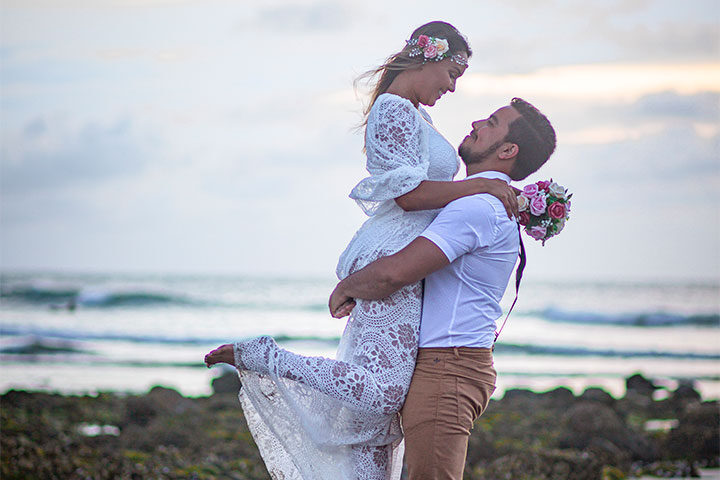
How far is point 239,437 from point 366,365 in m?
5.84

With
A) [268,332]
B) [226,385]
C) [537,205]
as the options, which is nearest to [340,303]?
[537,205]

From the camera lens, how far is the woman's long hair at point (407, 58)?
4.00 m

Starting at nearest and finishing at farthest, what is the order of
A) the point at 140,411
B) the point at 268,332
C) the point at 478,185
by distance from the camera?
the point at 478,185
the point at 140,411
the point at 268,332

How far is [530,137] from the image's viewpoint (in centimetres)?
371

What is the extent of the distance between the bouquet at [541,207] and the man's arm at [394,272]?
1.81 ft

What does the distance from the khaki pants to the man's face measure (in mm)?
877

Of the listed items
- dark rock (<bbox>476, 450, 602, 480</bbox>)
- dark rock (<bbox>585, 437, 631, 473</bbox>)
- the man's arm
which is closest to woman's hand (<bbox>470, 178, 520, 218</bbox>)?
the man's arm

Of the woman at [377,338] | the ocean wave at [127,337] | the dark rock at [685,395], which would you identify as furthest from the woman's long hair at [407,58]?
the ocean wave at [127,337]

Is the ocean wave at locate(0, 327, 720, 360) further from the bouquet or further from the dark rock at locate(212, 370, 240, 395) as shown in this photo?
the bouquet

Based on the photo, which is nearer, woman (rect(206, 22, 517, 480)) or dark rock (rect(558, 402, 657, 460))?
woman (rect(206, 22, 517, 480))

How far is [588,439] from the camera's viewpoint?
867 cm

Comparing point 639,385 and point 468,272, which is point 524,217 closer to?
point 468,272

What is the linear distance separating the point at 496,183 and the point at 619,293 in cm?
3934

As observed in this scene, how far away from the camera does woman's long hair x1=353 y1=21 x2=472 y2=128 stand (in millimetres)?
3996
